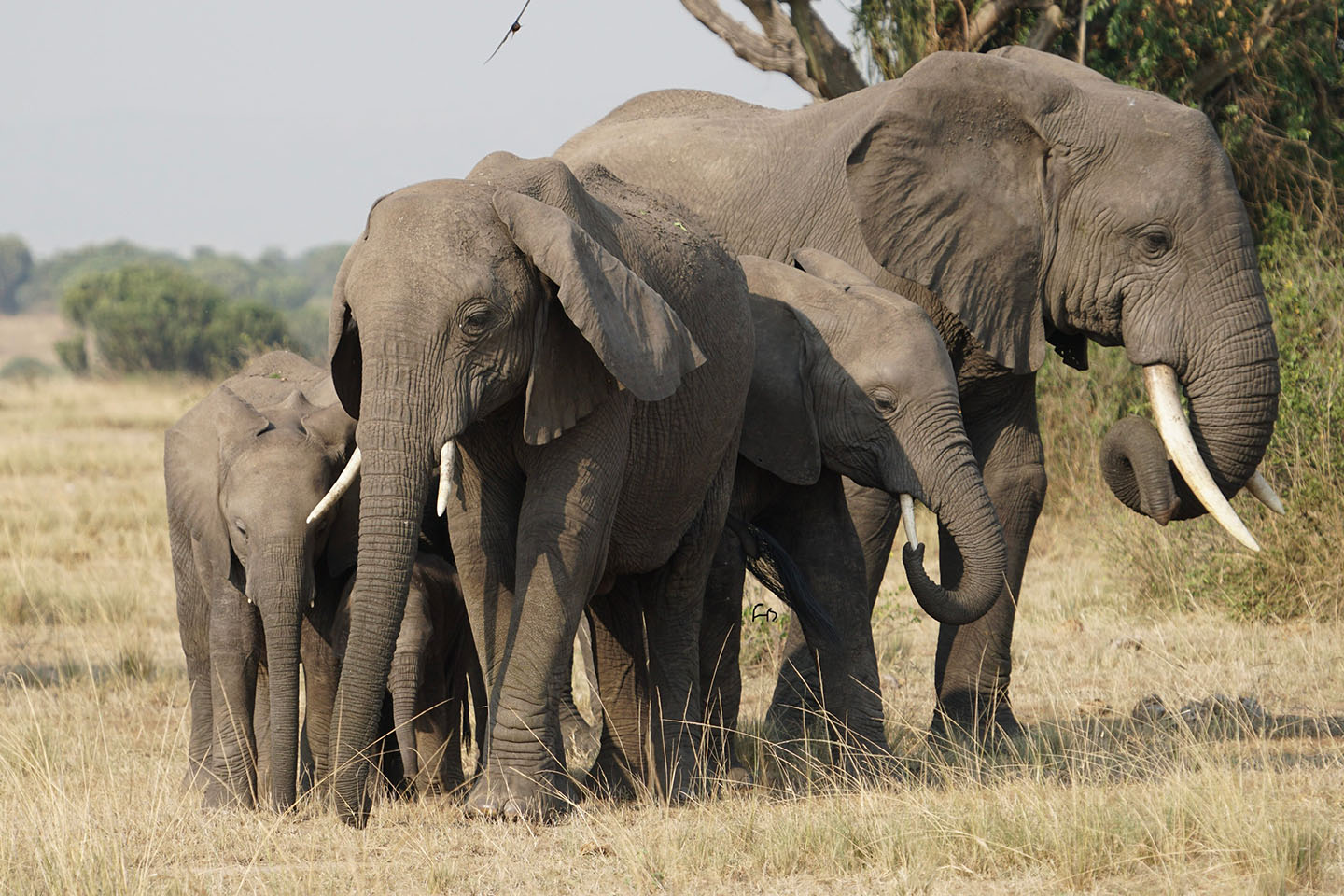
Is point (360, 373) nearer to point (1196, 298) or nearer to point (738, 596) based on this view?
point (738, 596)

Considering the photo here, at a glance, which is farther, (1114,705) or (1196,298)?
(1114,705)

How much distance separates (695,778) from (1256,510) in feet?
15.8

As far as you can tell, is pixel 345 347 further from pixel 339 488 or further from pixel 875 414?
pixel 875 414

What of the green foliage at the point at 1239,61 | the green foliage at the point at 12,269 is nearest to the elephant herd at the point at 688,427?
the green foliage at the point at 1239,61

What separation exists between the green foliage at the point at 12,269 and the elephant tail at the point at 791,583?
137475 mm

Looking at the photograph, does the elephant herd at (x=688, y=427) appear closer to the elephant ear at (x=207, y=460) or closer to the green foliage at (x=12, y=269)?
the elephant ear at (x=207, y=460)

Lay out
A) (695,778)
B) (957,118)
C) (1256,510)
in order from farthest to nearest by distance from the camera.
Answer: (1256,510) < (957,118) < (695,778)

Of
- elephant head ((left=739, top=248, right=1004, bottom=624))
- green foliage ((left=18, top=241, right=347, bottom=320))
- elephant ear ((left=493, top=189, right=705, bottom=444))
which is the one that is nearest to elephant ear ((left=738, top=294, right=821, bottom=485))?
elephant head ((left=739, top=248, right=1004, bottom=624))

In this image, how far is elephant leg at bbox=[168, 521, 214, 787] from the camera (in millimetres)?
6723

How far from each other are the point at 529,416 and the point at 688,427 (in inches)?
37.6

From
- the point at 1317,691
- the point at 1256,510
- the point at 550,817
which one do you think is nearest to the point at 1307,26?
the point at 1256,510

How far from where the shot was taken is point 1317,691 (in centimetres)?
826

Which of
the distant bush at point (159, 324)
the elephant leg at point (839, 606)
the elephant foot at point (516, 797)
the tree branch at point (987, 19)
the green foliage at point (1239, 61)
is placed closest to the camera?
the elephant foot at point (516, 797)

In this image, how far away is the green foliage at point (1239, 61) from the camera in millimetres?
11781
